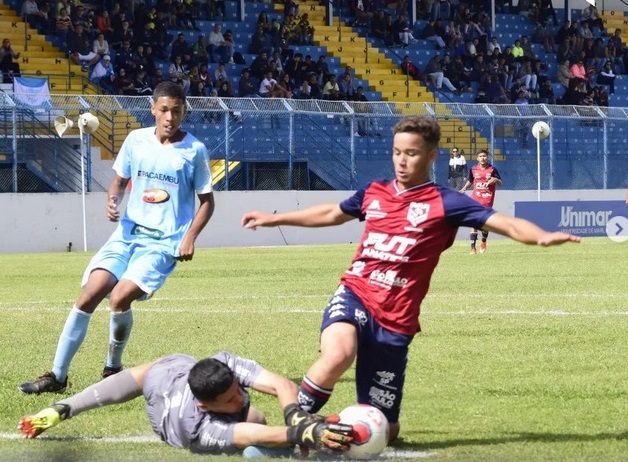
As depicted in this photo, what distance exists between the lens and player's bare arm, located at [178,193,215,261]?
30.4 ft

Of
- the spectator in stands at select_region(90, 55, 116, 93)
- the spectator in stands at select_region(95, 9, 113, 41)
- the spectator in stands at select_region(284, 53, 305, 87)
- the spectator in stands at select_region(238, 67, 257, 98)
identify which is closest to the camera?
the spectator in stands at select_region(90, 55, 116, 93)

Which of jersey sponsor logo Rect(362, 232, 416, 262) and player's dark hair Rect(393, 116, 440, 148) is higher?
player's dark hair Rect(393, 116, 440, 148)

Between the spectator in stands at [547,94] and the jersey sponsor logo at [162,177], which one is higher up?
the jersey sponsor logo at [162,177]

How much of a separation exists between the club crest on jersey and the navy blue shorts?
0.50m

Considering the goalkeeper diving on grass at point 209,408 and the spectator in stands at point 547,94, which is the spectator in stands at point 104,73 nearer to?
the spectator in stands at point 547,94

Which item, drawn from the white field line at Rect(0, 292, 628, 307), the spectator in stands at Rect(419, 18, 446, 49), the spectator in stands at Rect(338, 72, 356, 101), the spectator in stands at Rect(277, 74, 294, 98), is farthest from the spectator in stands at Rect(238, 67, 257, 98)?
the white field line at Rect(0, 292, 628, 307)

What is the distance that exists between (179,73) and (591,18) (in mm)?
21147

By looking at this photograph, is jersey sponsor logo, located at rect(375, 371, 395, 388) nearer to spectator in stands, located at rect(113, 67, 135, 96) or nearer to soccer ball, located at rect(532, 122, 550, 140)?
spectator in stands, located at rect(113, 67, 135, 96)

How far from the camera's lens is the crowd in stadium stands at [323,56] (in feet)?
125

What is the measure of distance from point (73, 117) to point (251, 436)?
91.7ft

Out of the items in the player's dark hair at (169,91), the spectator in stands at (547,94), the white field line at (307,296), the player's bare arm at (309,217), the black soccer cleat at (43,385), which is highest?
the player's dark hair at (169,91)

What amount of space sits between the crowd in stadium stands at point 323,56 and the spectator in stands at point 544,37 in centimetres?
5

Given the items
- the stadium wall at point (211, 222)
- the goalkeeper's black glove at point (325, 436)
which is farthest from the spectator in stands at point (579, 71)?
the goalkeeper's black glove at point (325, 436)

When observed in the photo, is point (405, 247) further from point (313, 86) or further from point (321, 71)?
point (321, 71)
